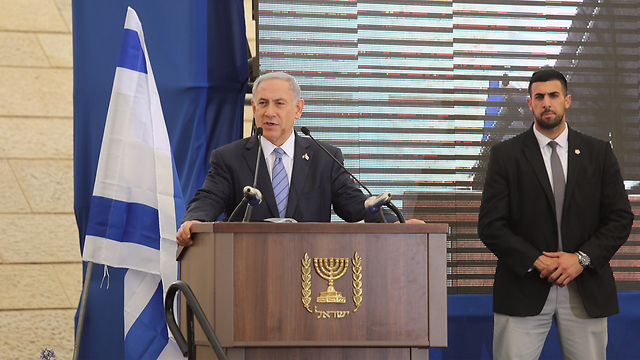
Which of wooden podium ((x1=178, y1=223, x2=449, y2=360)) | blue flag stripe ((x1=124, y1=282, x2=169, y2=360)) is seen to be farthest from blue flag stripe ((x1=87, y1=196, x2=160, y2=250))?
wooden podium ((x1=178, y1=223, x2=449, y2=360))

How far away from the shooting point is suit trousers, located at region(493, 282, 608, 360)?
2.90 meters

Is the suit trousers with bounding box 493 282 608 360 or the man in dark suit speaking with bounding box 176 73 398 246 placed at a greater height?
the man in dark suit speaking with bounding box 176 73 398 246

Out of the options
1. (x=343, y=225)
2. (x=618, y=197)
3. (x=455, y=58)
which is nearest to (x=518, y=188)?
(x=618, y=197)

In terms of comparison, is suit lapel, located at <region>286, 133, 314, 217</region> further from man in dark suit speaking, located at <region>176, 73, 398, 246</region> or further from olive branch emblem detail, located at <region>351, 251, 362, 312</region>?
olive branch emblem detail, located at <region>351, 251, 362, 312</region>

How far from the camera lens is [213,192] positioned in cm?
245

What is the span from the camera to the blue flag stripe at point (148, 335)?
3.18m

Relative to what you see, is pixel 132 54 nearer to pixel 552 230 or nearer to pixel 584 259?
pixel 552 230

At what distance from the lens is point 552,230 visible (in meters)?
2.96

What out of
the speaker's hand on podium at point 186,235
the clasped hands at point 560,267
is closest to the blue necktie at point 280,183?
the speaker's hand on podium at point 186,235

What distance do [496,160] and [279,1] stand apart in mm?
1581

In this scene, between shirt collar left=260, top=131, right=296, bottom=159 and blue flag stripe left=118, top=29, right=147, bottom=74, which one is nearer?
shirt collar left=260, top=131, right=296, bottom=159

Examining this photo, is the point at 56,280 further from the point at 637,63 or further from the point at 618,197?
the point at 637,63

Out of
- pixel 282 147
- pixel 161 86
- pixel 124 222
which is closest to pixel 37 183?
pixel 161 86

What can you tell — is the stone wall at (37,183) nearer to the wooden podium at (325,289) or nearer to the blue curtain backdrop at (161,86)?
the blue curtain backdrop at (161,86)
